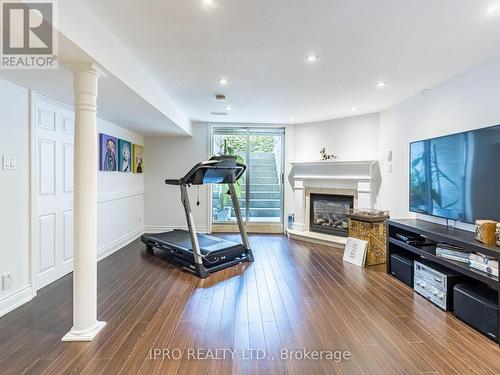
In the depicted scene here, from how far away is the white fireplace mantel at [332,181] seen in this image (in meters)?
4.92

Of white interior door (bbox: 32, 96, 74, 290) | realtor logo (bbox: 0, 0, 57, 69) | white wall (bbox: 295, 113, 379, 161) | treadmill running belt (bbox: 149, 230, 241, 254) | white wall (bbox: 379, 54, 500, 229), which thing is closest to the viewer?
realtor logo (bbox: 0, 0, 57, 69)

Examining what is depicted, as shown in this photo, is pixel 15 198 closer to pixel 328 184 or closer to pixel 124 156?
pixel 124 156

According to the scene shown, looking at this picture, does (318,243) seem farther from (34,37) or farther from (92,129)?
(34,37)

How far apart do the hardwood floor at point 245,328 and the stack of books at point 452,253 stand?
53 cm

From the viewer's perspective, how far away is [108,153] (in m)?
4.45

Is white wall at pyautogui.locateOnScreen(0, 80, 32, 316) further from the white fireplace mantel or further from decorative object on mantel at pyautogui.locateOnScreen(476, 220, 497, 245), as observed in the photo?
the white fireplace mantel

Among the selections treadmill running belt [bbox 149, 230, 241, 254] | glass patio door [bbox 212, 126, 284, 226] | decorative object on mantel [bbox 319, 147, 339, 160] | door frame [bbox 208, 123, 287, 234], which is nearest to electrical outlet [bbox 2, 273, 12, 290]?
treadmill running belt [bbox 149, 230, 241, 254]

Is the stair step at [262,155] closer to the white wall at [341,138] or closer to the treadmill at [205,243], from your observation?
the white wall at [341,138]

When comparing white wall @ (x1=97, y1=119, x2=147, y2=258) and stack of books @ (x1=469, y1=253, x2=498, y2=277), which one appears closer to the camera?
stack of books @ (x1=469, y1=253, x2=498, y2=277)

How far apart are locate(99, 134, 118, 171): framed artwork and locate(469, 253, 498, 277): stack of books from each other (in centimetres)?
473

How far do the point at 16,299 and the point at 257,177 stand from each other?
4.61m

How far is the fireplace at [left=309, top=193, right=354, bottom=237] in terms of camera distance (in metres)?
5.39

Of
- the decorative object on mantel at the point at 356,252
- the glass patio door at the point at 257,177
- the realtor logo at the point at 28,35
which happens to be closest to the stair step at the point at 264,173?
the glass patio door at the point at 257,177

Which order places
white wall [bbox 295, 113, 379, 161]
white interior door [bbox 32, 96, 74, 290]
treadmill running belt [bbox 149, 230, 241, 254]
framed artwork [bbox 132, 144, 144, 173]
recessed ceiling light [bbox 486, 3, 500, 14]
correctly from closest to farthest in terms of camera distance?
recessed ceiling light [bbox 486, 3, 500, 14]
white interior door [bbox 32, 96, 74, 290]
treadmill running belt [bbox 149, 230, 241, 254]
white wall [bbox 295, 113, 379, 161]
framed artwork [bbox 132, 144, 144, 173]
